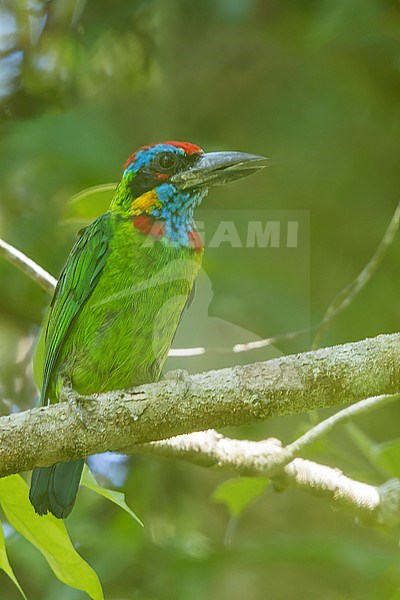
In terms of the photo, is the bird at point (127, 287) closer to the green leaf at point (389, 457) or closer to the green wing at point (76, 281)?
the green wing at point (76, 281)

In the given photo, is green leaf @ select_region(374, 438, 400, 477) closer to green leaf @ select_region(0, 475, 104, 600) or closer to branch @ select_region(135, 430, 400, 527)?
branch @ select_region(135, 430, 400, 527)

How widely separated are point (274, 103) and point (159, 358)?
0.60m

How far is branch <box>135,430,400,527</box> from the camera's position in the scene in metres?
1.84

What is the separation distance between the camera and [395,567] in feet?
5.90

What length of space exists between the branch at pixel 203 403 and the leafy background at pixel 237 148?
226mm

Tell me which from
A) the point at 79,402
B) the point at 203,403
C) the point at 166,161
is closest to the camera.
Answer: the point at 203,403

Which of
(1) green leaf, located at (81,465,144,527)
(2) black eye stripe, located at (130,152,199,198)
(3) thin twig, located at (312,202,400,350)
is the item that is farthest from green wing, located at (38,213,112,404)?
(3) thin twig, located at (312,202,400,350)

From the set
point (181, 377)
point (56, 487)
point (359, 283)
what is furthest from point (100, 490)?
point (359, 283)

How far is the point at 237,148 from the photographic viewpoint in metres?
1.65

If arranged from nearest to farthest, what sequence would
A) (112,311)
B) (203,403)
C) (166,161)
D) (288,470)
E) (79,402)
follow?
(203,403) → (79,402) → (166,161) → (112,311) → (288,470)

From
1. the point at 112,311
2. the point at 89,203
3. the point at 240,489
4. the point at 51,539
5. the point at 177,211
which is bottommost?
the point at 51,539

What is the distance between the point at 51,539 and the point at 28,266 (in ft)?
1.88

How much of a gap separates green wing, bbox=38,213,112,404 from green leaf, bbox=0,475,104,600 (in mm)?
241

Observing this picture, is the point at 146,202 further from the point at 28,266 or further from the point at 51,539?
the point at 51,539
